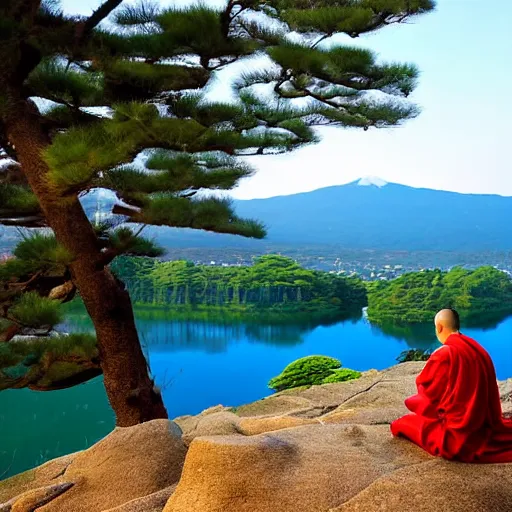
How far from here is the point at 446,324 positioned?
7.01ft

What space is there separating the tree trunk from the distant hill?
22.9 feet

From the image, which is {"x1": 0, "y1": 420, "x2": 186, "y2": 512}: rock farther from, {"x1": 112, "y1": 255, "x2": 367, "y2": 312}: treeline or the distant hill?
the distant hill

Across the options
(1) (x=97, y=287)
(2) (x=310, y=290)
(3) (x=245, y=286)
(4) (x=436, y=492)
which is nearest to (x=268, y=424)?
(1) (x=97, y=287)

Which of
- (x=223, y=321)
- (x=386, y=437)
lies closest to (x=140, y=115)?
(x=386, y=437)

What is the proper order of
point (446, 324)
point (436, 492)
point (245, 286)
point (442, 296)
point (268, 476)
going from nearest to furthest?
point (436, 492) → point (268, 476) → point (446, 324) → point (442, 296) → point (245, 286)

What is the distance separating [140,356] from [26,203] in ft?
3.90

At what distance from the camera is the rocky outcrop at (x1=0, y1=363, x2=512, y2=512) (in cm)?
184

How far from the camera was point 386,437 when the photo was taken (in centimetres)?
237

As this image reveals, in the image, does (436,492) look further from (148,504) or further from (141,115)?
(141,115)

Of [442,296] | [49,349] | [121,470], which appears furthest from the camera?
[442,296]

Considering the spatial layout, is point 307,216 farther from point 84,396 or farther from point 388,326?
point 84,396

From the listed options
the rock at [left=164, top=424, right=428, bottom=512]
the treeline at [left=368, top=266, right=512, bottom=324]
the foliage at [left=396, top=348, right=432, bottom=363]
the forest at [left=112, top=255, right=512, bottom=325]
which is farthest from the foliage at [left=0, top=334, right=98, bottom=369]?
the treeline at [left=368, top=266, right=512, bottom=324]

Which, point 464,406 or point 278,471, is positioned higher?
point 464,406

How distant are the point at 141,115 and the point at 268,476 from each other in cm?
166
